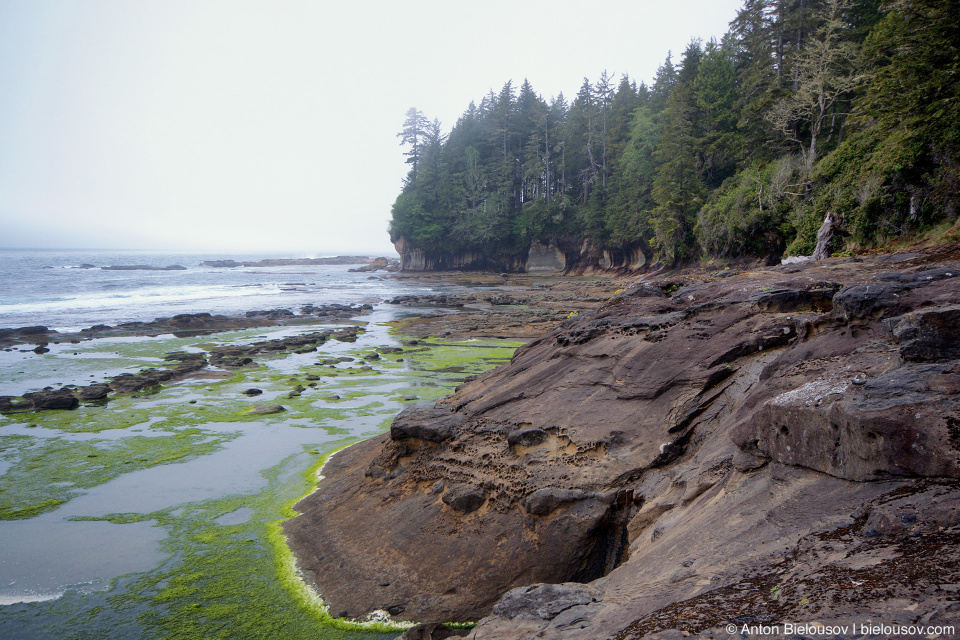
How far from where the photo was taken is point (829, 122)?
104 ft

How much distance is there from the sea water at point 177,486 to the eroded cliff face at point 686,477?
2.99ft

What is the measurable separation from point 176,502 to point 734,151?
142 ft

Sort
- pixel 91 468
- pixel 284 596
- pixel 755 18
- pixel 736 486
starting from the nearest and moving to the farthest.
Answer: pixel 736 486, pixel 284 596, pixel 91 468, pixel 755 18

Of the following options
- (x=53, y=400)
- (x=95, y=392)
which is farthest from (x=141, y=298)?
(x=53, y=400)

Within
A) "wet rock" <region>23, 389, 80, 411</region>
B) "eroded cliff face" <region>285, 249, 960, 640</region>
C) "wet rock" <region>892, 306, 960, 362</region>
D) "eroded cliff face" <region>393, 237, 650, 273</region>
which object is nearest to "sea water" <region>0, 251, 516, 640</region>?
"wet rock" <region>23, 389, 80, 411</region>

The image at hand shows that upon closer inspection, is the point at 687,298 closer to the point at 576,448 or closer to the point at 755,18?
the point at 576,448

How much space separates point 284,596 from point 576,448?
4.28 metres

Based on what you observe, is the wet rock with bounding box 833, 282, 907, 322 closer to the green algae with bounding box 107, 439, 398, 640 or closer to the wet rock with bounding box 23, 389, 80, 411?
the green algae with bounding box 107, 439, 398, 640

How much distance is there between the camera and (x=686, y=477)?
6047 mm

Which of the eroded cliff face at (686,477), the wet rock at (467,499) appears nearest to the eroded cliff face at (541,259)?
the eroded cliff face at (686,477)

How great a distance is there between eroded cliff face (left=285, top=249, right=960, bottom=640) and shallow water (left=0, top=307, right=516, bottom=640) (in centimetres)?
74

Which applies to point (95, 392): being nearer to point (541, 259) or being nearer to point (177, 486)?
point (177, 486)

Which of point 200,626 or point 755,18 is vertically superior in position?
point 755,18

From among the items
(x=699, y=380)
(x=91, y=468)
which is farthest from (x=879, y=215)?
(x=91, y=468)
